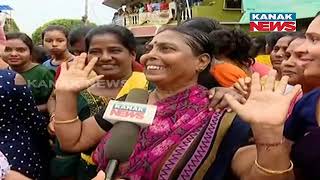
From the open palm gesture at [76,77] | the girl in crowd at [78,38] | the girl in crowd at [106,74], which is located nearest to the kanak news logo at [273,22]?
the girl in crowd at [78,38]

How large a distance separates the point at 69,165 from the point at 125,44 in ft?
2.25

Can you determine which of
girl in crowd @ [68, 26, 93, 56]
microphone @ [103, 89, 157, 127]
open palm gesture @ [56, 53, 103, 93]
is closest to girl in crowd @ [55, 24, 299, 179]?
open palm gesture @ [56, 53, 103, 93]

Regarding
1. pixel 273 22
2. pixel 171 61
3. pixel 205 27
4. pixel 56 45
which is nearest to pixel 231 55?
pixel 205 27

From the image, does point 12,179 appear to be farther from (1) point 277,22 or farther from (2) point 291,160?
(1) point 277,22

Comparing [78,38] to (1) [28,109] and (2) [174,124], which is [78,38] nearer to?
(1) [28,109]

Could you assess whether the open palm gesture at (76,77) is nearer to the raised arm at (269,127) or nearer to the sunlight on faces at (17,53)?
the raised arm at (269,127)

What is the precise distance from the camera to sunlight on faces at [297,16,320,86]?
1.52 m

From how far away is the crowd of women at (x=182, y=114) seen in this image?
1481mm

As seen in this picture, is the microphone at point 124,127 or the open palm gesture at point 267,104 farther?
the microphone at point 124,127

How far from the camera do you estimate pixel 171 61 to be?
1.92 metres

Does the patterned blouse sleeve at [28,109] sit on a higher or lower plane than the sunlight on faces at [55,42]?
lower

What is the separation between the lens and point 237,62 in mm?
2887

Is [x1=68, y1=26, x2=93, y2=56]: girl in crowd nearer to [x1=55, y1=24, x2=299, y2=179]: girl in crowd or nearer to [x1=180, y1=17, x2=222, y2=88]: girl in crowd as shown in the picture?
[x1=180, y1=17, x2=222, y2=88]: girl in crowd

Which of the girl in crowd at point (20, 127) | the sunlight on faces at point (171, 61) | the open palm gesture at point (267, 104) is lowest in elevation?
the girl in crowd at point (20, 127)
